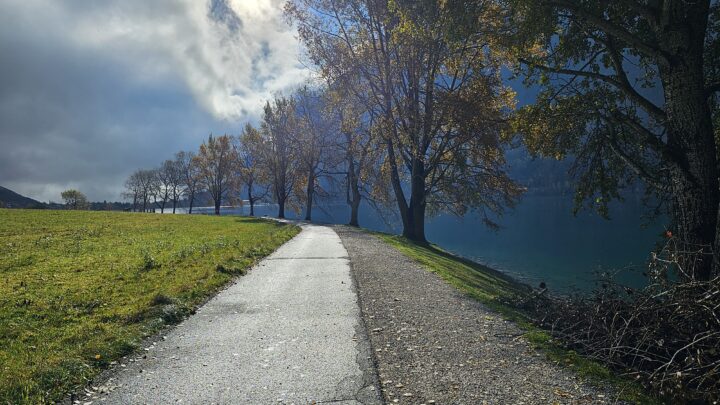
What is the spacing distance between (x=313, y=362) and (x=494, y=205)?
23431 millimetres

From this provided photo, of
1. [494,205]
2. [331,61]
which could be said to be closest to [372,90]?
[331,61]

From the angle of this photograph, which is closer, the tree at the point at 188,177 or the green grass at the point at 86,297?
the green grass at the point at 86,297

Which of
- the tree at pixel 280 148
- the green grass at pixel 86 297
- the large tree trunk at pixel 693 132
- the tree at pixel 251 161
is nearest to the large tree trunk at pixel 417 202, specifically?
the green grass at pixel 86 297

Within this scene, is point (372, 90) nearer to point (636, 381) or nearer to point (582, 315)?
point (582, 315)

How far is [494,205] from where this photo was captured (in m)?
27.3

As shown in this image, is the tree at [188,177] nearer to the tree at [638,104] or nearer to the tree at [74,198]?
the tree at [74,198]

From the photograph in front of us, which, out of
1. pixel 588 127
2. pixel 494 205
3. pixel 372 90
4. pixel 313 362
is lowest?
pixel 313 362

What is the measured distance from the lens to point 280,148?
174 ft

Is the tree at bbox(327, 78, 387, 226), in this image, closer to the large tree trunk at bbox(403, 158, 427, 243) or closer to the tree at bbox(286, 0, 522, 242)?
the tree at bbox(286, 0, 522, 242)

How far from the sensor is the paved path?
5.04 metres

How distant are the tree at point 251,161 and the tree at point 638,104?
153 ft

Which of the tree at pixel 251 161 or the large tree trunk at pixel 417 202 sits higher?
the tree at pixel 251 161

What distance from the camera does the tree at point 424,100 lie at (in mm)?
23094

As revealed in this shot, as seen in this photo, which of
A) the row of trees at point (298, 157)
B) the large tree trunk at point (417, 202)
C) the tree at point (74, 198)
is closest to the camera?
the large tree trunk at point (417, 202)
